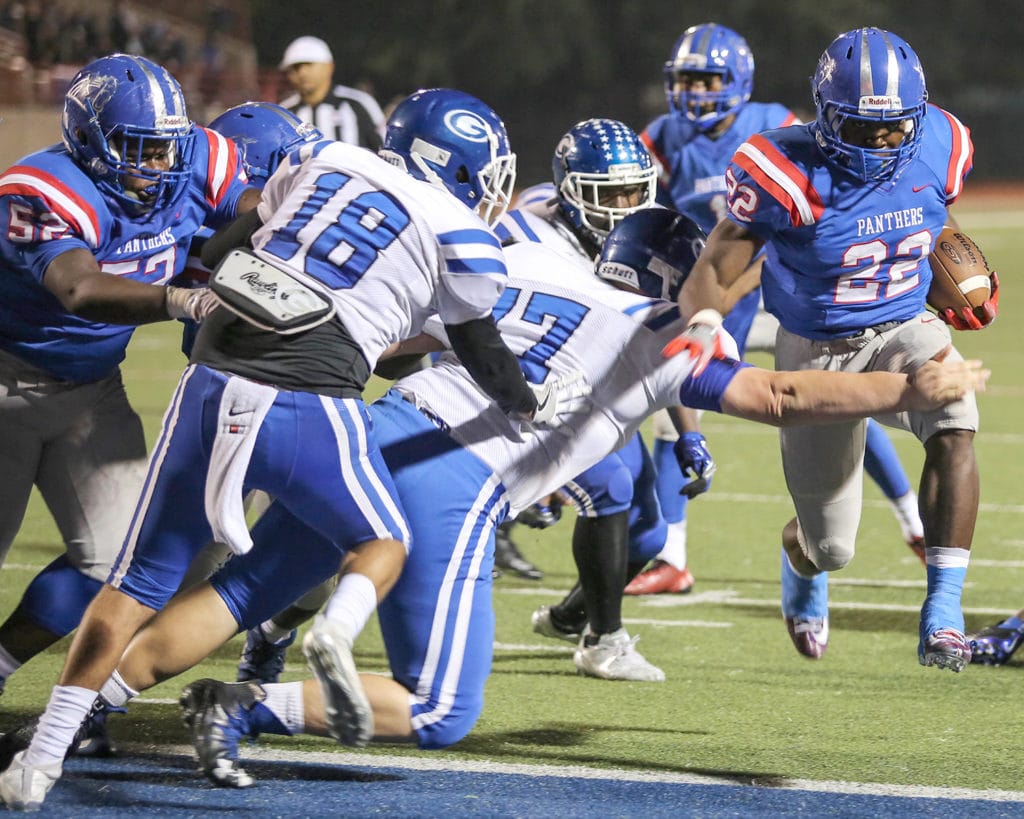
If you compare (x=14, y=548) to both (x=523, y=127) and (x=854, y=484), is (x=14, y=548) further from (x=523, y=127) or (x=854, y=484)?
(x=523, y=127)

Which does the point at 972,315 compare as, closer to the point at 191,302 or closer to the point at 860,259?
the point at 860,259

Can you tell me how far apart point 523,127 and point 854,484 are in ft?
87.2

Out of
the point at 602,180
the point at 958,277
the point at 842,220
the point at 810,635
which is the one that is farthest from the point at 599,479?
the point at 958,277

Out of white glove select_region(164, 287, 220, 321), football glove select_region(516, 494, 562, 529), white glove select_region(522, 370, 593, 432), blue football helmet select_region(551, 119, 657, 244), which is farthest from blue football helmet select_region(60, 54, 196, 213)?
football glove select_region(516, 494, 562, 529)

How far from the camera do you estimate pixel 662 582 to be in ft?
19.2

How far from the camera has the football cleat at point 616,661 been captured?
4648 mm

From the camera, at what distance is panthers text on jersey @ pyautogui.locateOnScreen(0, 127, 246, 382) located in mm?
3520

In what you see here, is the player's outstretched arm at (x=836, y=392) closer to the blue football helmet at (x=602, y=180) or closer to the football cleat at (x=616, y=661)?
the football cleat at (x=616, y=661)

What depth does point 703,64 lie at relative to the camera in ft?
22.5

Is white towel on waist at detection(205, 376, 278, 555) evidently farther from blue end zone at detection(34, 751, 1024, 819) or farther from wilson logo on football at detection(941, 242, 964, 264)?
wilson logo on football at detection(941, 242, 964, 264)

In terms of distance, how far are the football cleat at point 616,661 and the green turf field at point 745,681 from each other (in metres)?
0.05

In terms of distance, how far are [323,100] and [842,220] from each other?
5.15m

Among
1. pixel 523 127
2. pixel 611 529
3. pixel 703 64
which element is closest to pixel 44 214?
pixel 611 529

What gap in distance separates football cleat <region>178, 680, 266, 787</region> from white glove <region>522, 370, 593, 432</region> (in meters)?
0.81
